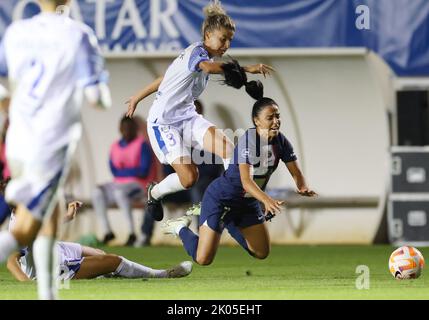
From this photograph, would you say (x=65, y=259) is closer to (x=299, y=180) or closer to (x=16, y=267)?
(x=16, y=267)

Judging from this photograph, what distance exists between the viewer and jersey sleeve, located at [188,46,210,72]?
1051cm

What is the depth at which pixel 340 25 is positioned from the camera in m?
16.0

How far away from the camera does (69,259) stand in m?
10.1

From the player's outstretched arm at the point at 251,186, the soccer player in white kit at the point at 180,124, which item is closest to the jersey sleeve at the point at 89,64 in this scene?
the player's outstretched arm at the point at 251,186

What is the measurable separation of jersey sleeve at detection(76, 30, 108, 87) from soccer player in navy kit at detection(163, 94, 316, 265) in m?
3.50

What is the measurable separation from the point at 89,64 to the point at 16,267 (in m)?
3.44

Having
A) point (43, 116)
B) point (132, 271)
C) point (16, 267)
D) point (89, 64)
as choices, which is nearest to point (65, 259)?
point (16, 267)

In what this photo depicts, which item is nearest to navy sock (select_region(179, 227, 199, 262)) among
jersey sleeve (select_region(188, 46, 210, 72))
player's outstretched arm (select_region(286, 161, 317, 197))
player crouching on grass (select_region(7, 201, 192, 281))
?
player crouching on grass (select_region(7, 201, 192, 281))

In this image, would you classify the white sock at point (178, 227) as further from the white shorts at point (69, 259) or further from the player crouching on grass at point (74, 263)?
the white shorts at point (69, 259)

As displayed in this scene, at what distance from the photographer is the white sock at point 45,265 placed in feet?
24.0

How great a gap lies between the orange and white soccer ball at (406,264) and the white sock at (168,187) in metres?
2.09

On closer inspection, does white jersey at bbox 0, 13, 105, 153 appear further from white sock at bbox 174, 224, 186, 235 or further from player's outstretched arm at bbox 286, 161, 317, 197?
white sock at bbox 174, 224, 186, 235
